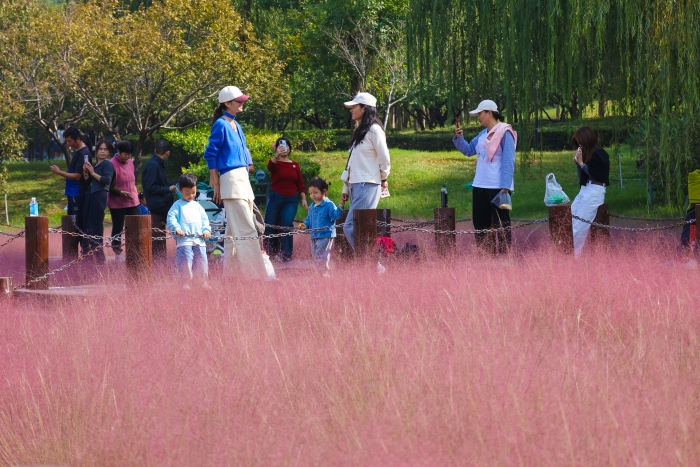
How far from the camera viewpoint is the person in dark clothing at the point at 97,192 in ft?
36.9

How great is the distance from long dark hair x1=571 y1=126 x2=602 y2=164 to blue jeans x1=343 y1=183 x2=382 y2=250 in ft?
6.95

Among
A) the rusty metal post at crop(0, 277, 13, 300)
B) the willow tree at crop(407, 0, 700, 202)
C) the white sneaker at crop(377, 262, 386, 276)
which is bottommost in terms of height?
the rusty metal post at crop(0, 277, 13, 300)

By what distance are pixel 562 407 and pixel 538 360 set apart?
3.39 ft

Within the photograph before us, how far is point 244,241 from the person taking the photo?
9023 mm

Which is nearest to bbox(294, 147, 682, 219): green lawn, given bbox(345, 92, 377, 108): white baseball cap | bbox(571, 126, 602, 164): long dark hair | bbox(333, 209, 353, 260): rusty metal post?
bbox(333, 209, 353, 260): rusty metal post

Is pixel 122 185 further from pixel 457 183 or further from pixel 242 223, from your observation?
pixel 457 183

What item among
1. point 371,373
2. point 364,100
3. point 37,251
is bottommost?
point 371,373

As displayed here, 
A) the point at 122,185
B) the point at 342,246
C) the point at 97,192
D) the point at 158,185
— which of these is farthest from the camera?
the point at 122,185

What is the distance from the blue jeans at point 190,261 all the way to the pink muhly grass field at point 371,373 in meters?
0.95

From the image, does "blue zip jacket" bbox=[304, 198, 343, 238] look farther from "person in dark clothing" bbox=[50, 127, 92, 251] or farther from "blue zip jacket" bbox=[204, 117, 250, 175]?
"person in dark clothing" bbox=[50, 127, 92, 251]

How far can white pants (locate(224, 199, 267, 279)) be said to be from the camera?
29.6 feet

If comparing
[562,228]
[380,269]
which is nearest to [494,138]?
[562,228]

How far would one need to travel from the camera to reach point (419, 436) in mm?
4359

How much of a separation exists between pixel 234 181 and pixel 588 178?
3760 mm
